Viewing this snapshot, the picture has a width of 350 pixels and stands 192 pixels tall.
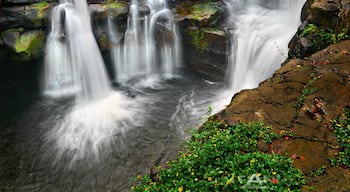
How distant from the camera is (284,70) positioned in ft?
21.1

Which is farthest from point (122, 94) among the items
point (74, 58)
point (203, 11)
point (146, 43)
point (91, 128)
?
point (203, 11)

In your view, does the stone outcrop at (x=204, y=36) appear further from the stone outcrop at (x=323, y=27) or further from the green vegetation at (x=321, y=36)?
the green vegetation at (x=321, y=36)

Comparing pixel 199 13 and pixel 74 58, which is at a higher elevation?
pixel 199 13

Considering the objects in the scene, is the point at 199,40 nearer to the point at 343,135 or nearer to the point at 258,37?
the point at 258,37

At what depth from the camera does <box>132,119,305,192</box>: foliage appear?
3670 millimetres

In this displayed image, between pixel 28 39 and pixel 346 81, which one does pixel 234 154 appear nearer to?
pixel 346 81

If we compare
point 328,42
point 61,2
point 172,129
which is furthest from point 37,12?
point 328,42

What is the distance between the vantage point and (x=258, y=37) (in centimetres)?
1112

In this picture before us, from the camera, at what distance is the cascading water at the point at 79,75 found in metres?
9.79

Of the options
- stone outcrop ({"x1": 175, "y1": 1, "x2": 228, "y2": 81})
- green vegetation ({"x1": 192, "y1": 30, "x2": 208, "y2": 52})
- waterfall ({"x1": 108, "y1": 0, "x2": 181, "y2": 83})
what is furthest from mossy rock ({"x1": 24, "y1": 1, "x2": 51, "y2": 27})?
green vegetation ({"x1": 192, "y1": 30, "x2": 208, "y2": 52})

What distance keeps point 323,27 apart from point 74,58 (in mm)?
8327

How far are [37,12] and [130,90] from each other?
4.19 metres

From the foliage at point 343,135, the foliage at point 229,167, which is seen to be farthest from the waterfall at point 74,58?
the foliage at point 343,135

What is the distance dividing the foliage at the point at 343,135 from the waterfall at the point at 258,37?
5.63 meters
